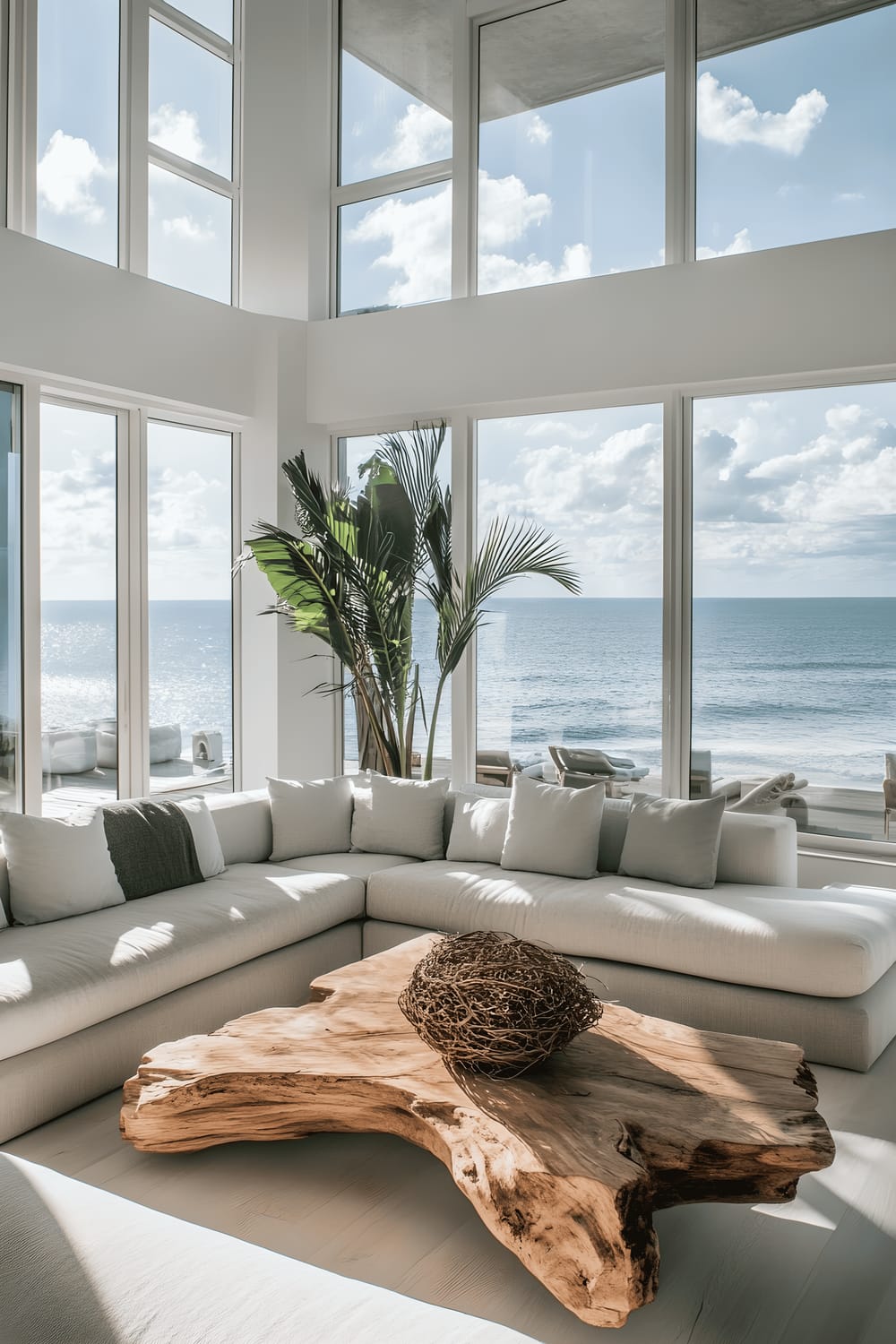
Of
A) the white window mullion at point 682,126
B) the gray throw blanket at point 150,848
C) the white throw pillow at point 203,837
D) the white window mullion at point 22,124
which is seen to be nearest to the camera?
the gray throw blanket at point 150,848

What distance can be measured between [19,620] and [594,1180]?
13.1ft

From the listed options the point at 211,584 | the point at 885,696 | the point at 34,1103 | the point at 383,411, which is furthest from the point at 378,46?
the point at 34,1103

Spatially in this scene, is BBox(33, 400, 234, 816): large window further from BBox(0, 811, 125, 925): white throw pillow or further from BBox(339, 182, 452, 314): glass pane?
BBox(0, 811, 125, 925): white throw pillow

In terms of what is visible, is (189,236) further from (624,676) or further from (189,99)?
(624,676)

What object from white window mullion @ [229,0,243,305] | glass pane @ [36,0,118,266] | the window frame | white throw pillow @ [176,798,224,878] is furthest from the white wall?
white throw pillow @ [176,798,224,878]

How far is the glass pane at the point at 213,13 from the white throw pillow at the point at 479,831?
15.8 feet

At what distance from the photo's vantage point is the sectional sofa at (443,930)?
3041 millimetres

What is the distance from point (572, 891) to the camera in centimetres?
402

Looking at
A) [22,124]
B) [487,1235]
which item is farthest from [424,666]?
[487,1235]

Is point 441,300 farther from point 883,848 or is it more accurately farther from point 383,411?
point 883,848

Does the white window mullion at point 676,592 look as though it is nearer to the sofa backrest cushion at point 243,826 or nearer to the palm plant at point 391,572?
the palm plant at point 391,572

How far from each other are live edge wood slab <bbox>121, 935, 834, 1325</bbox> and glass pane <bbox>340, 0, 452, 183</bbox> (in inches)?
202

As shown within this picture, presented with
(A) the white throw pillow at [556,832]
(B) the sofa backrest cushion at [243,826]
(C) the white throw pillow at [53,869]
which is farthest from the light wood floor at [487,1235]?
(B) the sofa backrest cushion at [243,826]

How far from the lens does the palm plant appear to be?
5.48 m
